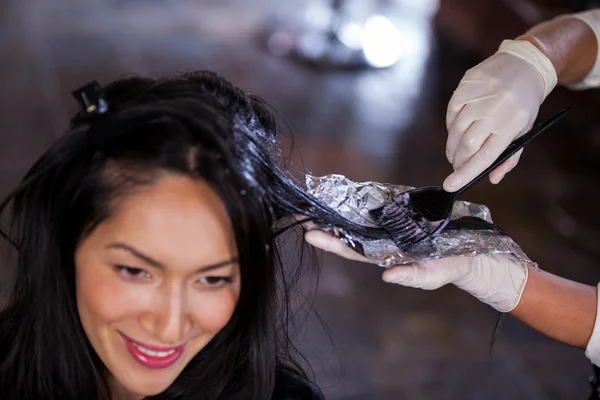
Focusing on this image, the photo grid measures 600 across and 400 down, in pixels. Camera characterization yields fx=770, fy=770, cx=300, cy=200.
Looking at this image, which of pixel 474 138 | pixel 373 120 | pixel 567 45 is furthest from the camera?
pixel 373 120

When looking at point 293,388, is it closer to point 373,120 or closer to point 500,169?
point 500,169

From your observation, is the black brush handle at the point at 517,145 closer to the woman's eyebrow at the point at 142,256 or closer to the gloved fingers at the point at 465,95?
the gloved fingers at the point at 465,95

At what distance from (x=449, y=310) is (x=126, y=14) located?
7.56ft

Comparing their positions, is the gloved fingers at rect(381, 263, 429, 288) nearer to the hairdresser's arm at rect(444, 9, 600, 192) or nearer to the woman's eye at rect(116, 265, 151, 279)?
the hairdresser's arm at rect(444, 9, 600, 192)

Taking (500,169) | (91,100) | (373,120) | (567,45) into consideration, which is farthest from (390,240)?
(373,120)

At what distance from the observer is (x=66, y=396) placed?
1.05 meters

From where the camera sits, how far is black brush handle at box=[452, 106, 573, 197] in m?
1.11

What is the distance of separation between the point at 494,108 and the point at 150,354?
67cm

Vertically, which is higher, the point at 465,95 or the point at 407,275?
the point at 465,95

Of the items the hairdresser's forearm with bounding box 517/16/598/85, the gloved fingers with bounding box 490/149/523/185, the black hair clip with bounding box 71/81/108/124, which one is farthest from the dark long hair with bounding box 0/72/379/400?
the hairdresser's forearm with bounding box 517/16/598/85

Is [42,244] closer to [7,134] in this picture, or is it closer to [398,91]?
[7,134]

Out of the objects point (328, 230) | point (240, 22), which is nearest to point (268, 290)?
point (328, 230)

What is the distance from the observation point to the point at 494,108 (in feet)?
4.10

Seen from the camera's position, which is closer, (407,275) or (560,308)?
(407,275)
